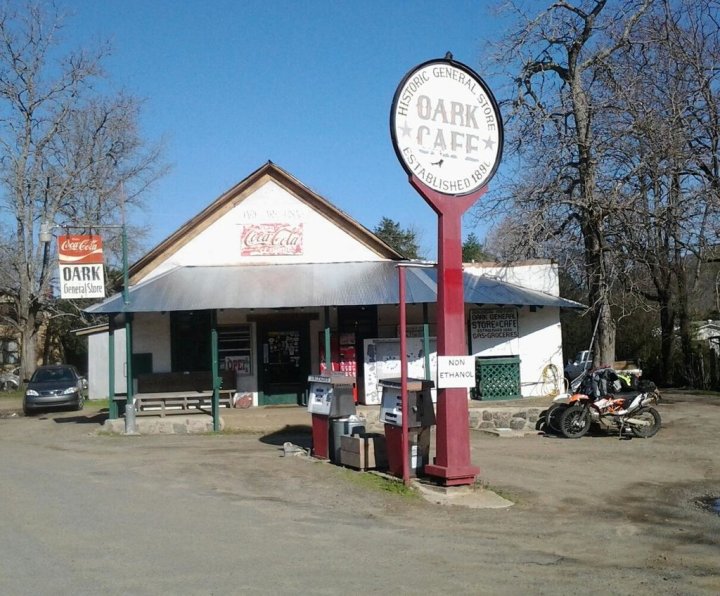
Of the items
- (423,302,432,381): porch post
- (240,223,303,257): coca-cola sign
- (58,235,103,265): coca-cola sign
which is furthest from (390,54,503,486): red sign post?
(240,223,303,257): coca-cola sign

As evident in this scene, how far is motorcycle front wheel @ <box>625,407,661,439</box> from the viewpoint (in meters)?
16.2

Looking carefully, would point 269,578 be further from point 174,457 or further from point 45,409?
point 45,409

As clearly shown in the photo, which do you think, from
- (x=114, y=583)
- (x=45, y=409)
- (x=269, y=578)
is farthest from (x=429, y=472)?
(x=45, y=409)

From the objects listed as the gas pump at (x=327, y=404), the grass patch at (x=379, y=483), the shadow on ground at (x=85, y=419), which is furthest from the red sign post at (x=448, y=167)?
the shadow on ground at (x=85, y=419)

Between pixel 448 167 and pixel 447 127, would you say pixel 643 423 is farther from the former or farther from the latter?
pixel 447 127

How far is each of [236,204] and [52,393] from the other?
402 inches

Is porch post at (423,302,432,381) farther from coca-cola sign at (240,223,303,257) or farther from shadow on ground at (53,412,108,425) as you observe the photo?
shadow on ground at (53,412,108,425)

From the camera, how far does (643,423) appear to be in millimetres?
16156

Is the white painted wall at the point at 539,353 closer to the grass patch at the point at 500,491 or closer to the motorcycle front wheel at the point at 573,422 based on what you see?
the motorcycle front wheel at the point at 573,422

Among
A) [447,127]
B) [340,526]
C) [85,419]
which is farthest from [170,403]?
[340,526]

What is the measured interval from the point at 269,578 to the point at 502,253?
52.1ft

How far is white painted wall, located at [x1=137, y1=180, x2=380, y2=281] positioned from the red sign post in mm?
10980

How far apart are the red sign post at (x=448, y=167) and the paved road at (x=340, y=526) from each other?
1.11m

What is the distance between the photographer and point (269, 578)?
6629 millimetres
